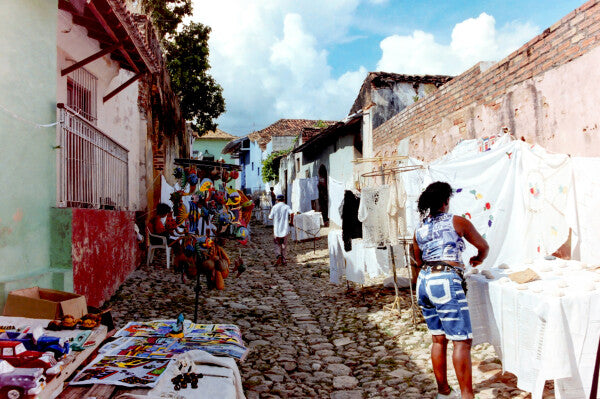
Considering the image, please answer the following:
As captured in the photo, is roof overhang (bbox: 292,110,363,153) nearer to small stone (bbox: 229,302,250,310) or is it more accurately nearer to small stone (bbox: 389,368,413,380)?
small stone (bbox: 229,302,250,310)

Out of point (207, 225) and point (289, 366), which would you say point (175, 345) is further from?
point (207, 225)

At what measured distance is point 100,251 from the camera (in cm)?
630

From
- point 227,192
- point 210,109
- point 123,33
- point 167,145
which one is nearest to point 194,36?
point 210,109

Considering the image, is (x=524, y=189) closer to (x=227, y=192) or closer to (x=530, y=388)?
(x=530, y=388)

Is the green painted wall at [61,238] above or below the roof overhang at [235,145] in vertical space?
below

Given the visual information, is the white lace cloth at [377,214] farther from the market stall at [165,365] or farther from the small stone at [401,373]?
the market stall at [165,365]

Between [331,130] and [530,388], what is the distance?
554 inches

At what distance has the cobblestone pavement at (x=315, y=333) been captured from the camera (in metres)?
4.26

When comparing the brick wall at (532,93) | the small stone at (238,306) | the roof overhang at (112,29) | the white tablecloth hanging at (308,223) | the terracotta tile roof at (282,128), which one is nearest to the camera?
the brick wall at (532,93)

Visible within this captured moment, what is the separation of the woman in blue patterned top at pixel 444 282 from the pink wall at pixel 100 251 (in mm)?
4006

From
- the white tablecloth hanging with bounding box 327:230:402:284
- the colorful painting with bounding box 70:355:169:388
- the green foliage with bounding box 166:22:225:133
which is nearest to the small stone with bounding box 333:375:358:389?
the colorful painting with bounding box 70:355:169:388

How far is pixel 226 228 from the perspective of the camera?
5.33 m

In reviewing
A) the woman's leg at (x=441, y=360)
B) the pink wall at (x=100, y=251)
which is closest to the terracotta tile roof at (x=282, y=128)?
the pink wall at (x=100, y=251)

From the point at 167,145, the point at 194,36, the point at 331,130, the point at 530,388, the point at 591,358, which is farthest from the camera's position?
the point at 194,36
